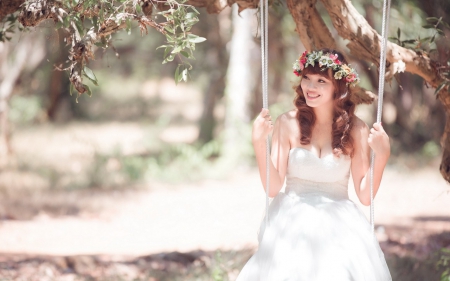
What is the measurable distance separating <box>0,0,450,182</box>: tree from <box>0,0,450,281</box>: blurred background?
262 millimetres

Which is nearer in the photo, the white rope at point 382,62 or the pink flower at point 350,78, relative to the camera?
the white rope at point 382,62

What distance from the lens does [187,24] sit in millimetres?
2998

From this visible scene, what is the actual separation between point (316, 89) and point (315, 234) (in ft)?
2.61

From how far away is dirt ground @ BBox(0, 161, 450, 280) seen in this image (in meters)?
5.88

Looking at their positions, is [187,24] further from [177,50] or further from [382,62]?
[382,62]

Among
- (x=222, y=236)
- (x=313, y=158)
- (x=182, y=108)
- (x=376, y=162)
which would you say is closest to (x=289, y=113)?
(x=313, y=158)

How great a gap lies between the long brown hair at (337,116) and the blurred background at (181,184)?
1006 millimetres

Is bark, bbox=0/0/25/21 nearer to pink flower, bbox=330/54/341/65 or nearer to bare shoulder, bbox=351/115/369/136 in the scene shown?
pink flower, bbox=330/54/341/65

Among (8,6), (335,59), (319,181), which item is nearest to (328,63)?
(335,59)

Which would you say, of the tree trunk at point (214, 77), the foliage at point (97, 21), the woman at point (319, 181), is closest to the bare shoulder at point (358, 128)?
Answer: the woman at point (319, 181)

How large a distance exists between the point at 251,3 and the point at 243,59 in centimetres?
664

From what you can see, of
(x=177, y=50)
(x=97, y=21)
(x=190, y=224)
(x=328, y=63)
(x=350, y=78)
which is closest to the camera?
(x=177, y=50)

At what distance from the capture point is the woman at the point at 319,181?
3164mm

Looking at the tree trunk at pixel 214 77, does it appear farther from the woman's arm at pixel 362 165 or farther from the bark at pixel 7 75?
the woman's arm at pixel 362 165
